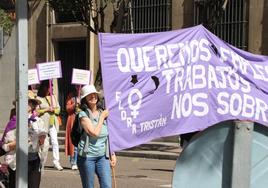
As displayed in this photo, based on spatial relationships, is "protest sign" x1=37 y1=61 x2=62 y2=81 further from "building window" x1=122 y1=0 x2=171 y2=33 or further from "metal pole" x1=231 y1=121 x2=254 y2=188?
"metal pole" x1=231 y1=121 x2=254 y2=188

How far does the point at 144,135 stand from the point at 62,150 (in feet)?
44.1

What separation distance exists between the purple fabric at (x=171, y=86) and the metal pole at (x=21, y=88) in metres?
0.75

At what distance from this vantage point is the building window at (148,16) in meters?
20.9

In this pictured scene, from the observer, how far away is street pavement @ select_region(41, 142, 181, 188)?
11.2m

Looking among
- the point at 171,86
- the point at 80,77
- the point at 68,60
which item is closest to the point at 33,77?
the point at 80,77

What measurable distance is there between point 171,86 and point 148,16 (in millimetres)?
16026

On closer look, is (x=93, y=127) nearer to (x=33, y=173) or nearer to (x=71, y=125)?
(x=33, y=173)

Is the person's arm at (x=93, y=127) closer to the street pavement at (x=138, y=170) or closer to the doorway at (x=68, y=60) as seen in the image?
the street pavement at (x=138, y=170)

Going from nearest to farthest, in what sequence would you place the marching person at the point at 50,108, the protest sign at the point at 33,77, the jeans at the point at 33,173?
the jeans at the point at 33,173, the marching person at the point at 50,108, the protest sign at the point at 33,77

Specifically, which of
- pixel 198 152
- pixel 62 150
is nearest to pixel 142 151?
pixel 62 150

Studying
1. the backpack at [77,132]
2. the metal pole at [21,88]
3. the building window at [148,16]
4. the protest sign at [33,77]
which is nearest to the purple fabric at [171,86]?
the metal pole at [21,88]

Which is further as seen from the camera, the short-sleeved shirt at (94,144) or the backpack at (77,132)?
the backpack at (77,132)

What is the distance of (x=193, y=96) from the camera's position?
206 inches

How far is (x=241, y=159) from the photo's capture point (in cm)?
292
